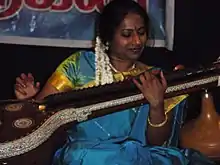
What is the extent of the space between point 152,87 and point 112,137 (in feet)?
1.03

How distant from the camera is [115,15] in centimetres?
262

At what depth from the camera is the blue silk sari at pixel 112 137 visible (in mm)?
2391

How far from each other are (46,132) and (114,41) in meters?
0.55

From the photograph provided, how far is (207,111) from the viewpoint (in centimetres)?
278

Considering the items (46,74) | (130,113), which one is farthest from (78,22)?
(130,113)

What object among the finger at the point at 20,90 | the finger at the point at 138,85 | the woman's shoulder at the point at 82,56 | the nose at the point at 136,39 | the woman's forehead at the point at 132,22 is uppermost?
the woman's forehead at the point at 132,22

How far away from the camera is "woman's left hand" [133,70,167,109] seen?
2348 mm

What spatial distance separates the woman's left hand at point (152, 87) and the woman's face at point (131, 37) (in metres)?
0.21

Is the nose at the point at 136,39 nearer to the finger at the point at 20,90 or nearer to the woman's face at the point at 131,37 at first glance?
Result: the woman's face at the point at 131,37

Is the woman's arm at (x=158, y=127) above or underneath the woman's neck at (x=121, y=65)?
underneath

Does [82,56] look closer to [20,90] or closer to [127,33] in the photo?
[127,33]

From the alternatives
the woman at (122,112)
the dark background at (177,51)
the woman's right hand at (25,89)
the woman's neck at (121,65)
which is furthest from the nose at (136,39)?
the dark background at (177,51)

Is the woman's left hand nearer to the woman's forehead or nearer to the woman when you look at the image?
the woman

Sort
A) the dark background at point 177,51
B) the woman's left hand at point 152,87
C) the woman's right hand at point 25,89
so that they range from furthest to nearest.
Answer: the dark background at point 177,51 < the woman's right hand at point 25,89 < the woman's left hand at point 152,87
